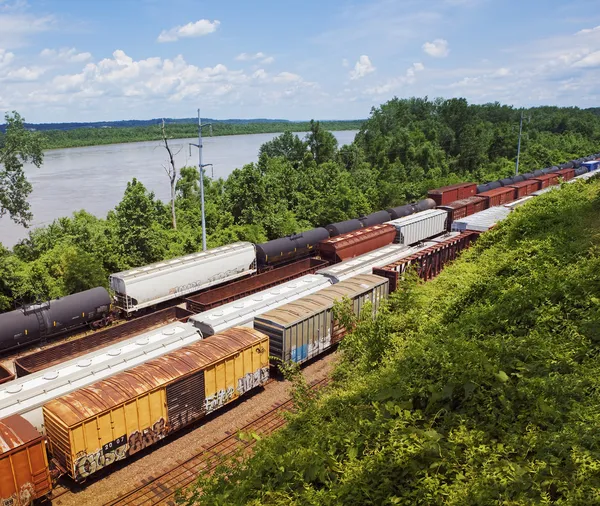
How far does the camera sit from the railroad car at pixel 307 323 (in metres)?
18.7

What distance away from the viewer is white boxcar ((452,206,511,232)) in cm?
3397

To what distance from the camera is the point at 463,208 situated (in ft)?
140

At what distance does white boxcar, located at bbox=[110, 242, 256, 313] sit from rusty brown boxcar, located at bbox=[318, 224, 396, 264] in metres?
5.42

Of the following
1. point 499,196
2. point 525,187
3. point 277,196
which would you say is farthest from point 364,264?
point 525,187

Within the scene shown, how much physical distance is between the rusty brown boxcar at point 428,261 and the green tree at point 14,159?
98.3 ft

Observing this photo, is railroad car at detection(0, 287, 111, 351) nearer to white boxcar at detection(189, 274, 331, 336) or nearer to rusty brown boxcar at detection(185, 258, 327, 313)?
rusty brown boxcar at detection(185, 258, 327, 313)

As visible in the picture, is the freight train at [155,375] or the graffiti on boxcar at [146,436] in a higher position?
the freight train at [155,375]

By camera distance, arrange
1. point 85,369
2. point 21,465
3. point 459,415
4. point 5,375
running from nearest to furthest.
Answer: point 459,415 < point 21,465 < point 85,369 < point 5,375

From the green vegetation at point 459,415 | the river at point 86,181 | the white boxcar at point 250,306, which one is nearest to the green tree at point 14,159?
the river at point 86,181

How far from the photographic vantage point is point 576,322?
10.9m

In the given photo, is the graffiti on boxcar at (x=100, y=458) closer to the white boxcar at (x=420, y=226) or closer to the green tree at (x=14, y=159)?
the white boxcar at (x=420, y=226)

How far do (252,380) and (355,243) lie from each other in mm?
16663

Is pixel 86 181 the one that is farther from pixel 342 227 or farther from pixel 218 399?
pixel 218 399

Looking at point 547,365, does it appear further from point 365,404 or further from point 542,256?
point 542,256
